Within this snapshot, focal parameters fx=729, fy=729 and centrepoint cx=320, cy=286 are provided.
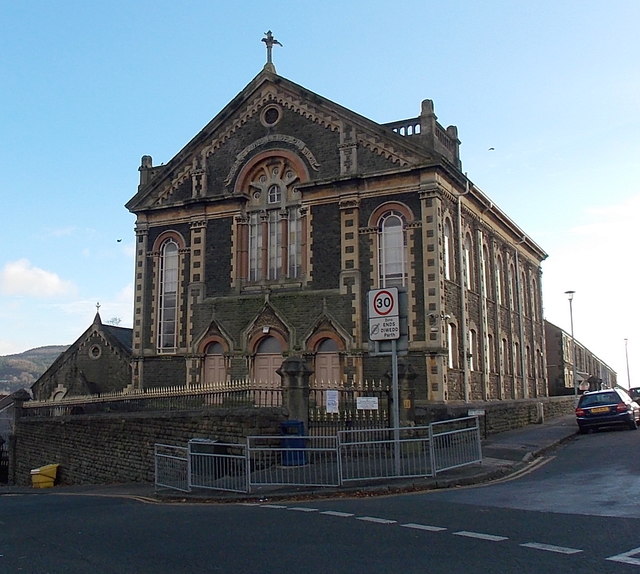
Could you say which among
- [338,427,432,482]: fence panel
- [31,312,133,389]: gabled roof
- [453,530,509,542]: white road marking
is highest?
[31,312,133,389]: gabled roof

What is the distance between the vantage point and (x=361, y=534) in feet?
29.2

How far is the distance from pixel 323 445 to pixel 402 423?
8.68 feet

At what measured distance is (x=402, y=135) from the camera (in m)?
26.9

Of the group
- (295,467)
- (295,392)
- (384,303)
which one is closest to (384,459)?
(295,467)

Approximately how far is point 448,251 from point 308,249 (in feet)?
17.4

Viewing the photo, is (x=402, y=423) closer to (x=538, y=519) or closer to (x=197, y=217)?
(x=538, y=519)

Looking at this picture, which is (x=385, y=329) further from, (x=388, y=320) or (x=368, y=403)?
(x=368, y=403)

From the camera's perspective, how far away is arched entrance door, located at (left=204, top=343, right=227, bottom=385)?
28750mm

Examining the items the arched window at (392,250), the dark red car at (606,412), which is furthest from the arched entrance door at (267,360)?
the dark red car at (606,412)

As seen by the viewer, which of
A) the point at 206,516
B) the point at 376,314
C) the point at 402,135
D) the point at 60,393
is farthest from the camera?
the point at 60,393

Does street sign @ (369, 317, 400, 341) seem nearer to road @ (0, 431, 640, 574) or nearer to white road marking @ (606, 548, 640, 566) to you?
road @ (0, 431, 640, 574)

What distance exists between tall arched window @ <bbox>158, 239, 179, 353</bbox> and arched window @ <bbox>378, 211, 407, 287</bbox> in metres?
9.22

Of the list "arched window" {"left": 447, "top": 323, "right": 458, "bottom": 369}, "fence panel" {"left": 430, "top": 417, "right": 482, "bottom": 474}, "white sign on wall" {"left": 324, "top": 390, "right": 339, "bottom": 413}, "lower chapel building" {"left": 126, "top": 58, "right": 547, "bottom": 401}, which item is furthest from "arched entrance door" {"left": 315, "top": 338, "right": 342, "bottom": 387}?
"fence panel" {"left": 430, "top": 417, "right": 482, "bottom": 474}

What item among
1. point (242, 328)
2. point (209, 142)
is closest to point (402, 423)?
point (242, 328)
